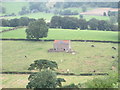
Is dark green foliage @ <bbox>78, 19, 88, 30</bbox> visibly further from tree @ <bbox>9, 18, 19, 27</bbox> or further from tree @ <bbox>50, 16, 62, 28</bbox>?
tree @ <bbox>9, 18, 19, 27</bbox>

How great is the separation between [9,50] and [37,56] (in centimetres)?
678

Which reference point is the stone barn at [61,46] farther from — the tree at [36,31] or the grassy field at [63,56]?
the tree at [36,31]

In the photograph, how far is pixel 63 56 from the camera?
44.3 m

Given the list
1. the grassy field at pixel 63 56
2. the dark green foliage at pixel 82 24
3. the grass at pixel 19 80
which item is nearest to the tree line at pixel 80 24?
the dark green foliage at pixel 82 24

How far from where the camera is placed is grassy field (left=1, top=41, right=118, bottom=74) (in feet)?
125

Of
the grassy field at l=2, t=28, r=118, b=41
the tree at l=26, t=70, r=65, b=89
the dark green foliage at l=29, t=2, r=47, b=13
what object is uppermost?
the tree at l=26, t=70, r=65, b=89

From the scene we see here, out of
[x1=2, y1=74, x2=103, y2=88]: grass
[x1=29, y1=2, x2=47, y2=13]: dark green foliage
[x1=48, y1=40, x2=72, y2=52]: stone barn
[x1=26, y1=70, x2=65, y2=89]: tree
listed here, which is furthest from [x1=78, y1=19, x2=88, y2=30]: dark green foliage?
[x1=29, y1=2, x2=47, y2=13]: dark green foliage

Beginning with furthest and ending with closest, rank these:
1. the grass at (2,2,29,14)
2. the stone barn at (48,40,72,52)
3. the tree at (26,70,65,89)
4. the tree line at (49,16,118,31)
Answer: the grass at (2,2,29,14) → the tree line at (49,16,118,31) → the stone barn at (48,40,72,52) → the tree at (26,70,65,89)

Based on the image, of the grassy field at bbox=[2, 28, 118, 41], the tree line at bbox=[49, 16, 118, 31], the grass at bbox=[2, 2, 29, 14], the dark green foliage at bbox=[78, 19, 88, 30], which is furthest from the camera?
the grass at bbox=[2, 2, 29, 14]

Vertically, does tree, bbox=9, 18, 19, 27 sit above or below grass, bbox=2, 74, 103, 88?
above

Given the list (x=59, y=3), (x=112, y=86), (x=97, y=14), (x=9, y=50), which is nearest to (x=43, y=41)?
(x=9, y=50)

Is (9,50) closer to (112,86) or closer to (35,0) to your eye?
(112,86)

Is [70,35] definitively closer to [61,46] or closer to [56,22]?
[56,22]

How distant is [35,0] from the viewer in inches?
5679
